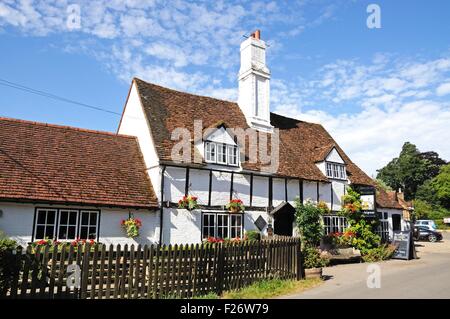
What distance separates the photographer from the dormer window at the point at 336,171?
20062mm

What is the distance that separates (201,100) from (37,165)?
9.10 metres

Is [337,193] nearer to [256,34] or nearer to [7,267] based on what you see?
[256,34]

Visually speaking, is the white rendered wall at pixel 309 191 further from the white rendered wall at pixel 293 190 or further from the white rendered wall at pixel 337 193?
the white rendered wall at pixel 337 193

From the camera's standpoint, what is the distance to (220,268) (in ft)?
30.3

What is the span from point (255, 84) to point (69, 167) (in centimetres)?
1086

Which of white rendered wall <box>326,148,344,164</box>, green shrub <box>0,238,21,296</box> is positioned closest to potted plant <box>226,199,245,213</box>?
white rendered wall <box>326,148,344,164</box>

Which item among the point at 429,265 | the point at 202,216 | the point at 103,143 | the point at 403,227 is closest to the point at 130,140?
→ the point at 103,143

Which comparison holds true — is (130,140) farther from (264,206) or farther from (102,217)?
(264,206)

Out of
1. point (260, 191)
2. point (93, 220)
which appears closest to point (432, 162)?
point (260, 191)

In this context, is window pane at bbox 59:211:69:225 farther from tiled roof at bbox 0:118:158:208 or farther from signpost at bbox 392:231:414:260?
signpost at bbox 392:231:414:260

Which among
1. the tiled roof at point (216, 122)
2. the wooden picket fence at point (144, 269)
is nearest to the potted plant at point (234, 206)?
the tiled roof at point (216, 122)

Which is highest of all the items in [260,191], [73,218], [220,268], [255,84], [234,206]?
[255,84]

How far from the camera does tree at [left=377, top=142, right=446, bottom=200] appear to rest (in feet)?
240

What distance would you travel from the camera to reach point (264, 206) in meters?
17.0
